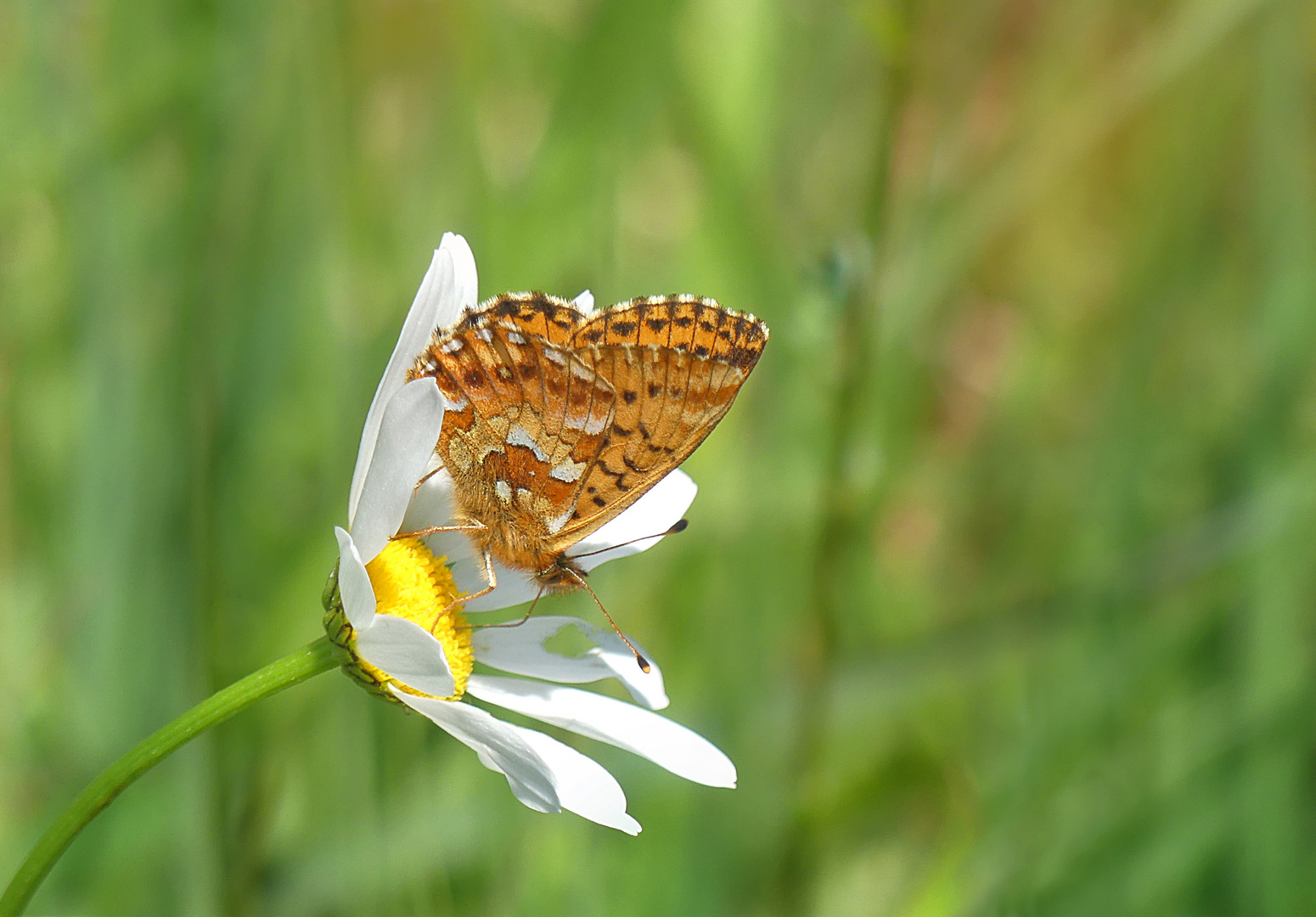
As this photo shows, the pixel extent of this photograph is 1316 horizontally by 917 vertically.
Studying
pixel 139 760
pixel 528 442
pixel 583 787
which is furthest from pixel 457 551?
pixel 139 760

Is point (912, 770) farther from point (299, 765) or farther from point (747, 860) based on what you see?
point (299, 765)

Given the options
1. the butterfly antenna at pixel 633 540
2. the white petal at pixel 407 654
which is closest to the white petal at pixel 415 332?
the white petal at pixel 407 654

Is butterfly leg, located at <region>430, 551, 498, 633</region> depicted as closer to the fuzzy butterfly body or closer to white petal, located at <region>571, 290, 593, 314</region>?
the fuzzy butterfly body

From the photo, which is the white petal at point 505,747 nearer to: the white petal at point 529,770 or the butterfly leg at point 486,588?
the white petal at point 529,770

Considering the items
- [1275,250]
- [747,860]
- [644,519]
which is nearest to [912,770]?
[747,860]

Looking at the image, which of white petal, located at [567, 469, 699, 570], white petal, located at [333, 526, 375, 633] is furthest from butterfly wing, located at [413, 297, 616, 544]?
white petal, located at [333, 526, 375, 633]

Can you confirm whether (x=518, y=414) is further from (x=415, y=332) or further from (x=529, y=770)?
(x=529, y=770)
